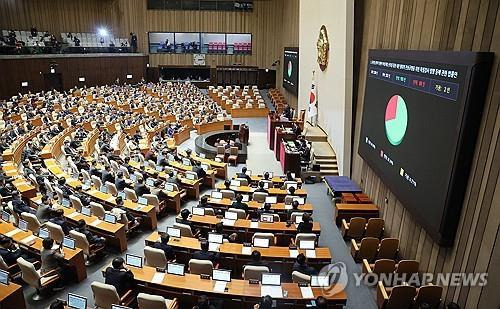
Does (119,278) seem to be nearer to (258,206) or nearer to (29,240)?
(29,240)

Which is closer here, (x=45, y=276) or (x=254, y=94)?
(x=45, y=276)

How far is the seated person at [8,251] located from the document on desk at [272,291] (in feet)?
15.7

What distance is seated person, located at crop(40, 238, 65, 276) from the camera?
6812 millimetres

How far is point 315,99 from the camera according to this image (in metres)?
17.0

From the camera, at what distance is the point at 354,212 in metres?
9.84

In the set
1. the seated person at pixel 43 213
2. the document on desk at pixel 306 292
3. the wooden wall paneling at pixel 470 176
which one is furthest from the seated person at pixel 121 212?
the wooden wall paneling at pixel 470 176

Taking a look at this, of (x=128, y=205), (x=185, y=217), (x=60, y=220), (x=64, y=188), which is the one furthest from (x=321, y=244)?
(x=64, y=188)

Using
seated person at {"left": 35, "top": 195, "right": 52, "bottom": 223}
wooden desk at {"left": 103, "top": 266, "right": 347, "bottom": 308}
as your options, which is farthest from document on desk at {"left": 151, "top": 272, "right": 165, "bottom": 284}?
seated person at {"left": 35, "top": 195, "right": 52, "bottom": 223}

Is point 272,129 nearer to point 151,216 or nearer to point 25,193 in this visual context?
point 151,216

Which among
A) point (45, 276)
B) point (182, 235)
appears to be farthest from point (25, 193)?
point (182, 235)

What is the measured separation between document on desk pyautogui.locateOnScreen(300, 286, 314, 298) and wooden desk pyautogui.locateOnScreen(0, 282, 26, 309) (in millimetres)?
4477

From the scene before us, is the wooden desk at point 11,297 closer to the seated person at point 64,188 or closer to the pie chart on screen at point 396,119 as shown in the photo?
the seated person at point 64,188

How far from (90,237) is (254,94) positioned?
78.6 feet

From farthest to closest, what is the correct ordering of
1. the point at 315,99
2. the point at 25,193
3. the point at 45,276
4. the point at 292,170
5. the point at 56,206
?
1. the point at 315,99
2. the point at 292,170
3. the point at 25,193
4. the point at 56,206
5. the point at 45,276
